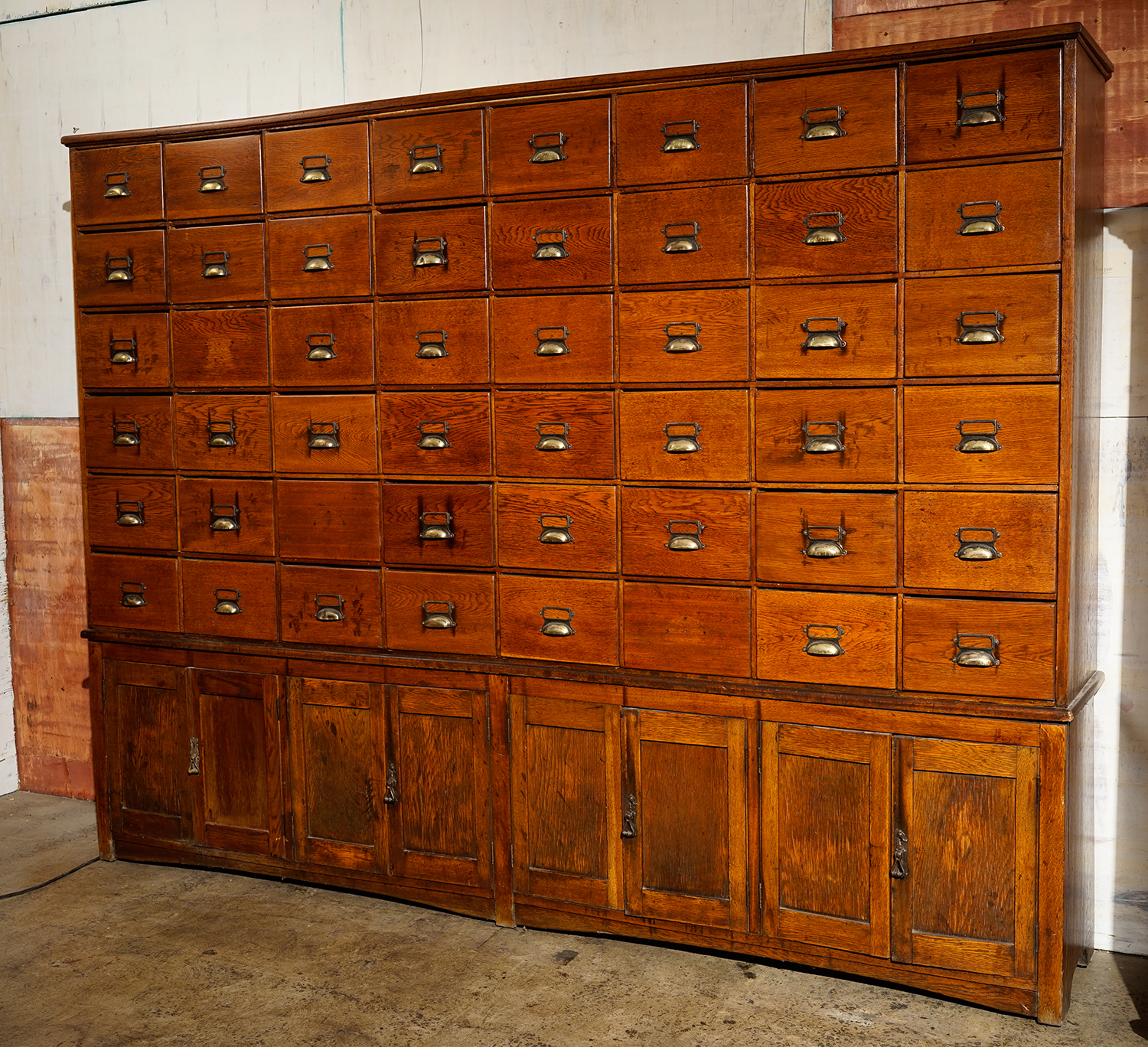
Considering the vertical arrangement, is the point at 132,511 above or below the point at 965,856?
above

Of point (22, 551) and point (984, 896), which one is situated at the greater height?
point (22, 551)

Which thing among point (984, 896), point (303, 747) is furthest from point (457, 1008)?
point (984, 896)

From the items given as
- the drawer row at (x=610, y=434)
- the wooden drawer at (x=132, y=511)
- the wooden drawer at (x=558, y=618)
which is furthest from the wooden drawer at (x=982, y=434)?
the wooden drawer at (x=132, y=511)

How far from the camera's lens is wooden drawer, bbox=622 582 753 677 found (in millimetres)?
3426

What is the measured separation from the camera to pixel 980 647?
10.4ft

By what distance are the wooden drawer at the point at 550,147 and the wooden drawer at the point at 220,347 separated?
0.95 metres

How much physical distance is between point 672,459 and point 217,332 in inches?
64.1

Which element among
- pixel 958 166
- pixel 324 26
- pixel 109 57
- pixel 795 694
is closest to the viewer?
pixel 958 166

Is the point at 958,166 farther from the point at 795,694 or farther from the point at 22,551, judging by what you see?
the point at 22,551

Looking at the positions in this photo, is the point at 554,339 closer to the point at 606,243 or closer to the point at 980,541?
the point at 606,243

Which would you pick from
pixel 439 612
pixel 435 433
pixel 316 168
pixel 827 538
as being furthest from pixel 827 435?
pixel 316 168

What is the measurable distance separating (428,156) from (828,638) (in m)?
1.85

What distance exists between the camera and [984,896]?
10.4 feet

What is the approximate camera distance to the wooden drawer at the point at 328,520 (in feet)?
12.7
